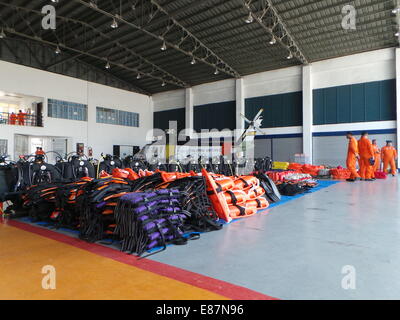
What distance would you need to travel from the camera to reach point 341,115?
17.7 m

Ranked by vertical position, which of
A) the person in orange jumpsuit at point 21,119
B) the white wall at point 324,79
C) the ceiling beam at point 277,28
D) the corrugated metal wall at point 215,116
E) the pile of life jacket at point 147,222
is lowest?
the pile of life jacket at point 147,222

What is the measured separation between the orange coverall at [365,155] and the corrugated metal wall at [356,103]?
6966 millimetres

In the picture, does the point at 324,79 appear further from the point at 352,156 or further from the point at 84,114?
A: the point at 84,114

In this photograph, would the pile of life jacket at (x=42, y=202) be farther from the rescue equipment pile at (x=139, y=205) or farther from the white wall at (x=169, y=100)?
the white wall at (x=169, y=100)

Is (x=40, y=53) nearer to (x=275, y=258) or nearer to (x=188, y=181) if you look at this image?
(x=188, y=181)

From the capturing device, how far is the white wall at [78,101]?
57.3ft

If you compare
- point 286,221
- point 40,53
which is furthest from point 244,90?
point 286,221

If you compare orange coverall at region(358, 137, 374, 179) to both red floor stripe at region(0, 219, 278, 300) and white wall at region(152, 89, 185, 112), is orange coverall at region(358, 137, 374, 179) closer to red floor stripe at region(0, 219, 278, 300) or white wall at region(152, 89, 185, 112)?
red floor stripe at region(0, 219, 278, 300)

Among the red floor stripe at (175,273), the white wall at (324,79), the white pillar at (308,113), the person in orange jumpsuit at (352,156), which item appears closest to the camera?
the red floor stripe at (175,273)

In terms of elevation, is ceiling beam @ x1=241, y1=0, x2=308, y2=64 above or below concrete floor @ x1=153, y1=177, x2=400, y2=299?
above

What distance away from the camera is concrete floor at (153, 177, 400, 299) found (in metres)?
2.14

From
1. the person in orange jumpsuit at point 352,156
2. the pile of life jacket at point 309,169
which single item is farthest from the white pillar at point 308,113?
the person in orange jumpsuit at point 352,156

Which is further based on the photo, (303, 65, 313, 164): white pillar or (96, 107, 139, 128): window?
(96, 107, 139, 128): window

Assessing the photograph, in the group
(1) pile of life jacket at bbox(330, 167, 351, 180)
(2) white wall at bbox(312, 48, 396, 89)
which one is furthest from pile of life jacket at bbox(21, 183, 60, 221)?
(2) white wall at bbox(312, 48, 396, 89)
